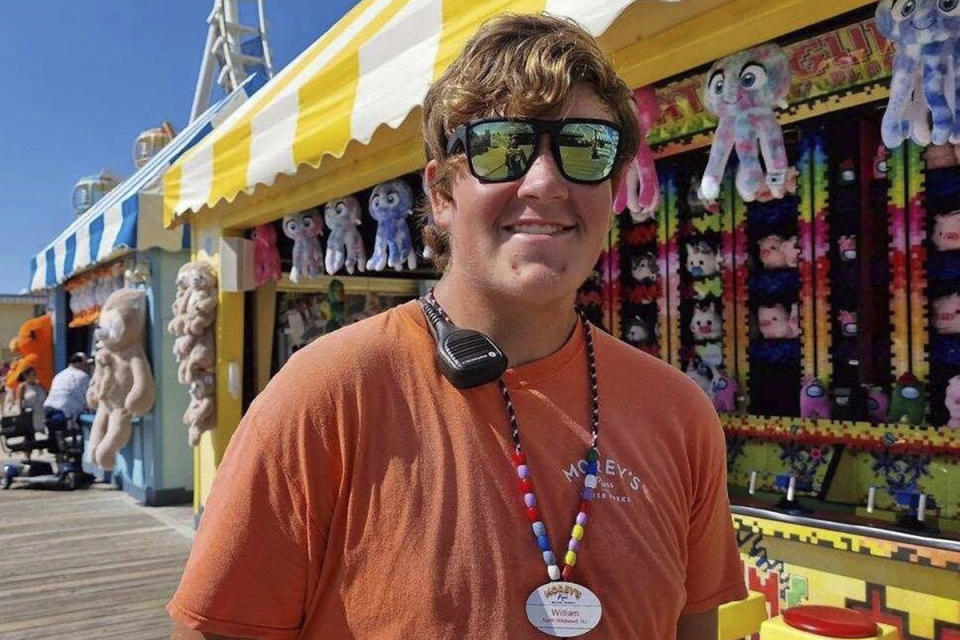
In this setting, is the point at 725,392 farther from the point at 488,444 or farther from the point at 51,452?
the point at 51,452

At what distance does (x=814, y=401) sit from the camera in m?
3.43

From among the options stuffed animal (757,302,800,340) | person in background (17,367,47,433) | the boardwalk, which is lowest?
the boardwalk

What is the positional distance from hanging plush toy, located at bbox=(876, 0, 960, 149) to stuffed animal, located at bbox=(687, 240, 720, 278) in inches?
79.5

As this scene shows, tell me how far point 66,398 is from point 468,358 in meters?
9.27

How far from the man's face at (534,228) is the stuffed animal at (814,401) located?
2.72 meters

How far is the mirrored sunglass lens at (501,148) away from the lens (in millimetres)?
1008

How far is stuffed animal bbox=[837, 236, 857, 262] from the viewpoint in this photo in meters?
3.40

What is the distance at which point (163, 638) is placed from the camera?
4.05 meters

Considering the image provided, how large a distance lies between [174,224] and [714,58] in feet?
14.1

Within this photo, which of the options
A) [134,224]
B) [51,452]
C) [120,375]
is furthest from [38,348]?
[134,224]

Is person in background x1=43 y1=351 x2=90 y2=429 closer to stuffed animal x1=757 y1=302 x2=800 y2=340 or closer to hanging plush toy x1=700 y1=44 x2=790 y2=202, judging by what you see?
stuffed animal x1=757 y1=302 x2=800 y2=340

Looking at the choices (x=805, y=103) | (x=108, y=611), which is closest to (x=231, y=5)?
(x=108, y=611)

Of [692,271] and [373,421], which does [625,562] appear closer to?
[373,421]

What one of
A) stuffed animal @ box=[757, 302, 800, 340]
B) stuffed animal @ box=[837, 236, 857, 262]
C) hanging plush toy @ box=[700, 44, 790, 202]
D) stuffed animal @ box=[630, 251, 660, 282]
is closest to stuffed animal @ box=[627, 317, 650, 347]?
stuffed animal @ box=[630, 251, 660, 282]
